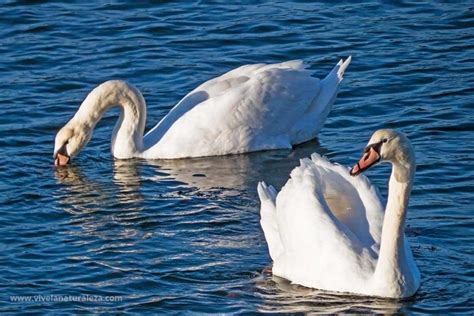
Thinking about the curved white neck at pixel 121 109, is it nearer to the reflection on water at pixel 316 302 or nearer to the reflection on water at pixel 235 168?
the reflection on water at pixel 235 168

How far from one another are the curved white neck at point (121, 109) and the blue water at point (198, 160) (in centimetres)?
29

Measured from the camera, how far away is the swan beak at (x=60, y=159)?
14.7 meters

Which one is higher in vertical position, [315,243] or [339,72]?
[339,72]

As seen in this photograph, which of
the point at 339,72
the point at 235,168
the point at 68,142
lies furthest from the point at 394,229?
the point at 339,72

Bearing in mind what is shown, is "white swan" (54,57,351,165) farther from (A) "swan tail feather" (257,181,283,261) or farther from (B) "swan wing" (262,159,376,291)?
(B) "swan wing" (262,159,376,291)

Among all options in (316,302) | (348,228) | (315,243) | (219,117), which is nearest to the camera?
(316,302)

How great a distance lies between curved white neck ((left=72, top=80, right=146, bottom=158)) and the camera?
15.0 metres

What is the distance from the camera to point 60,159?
14.7 meters

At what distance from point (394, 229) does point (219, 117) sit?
4757 mm

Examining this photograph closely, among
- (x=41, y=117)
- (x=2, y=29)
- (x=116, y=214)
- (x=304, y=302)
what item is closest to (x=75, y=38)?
(x=2, y=29)

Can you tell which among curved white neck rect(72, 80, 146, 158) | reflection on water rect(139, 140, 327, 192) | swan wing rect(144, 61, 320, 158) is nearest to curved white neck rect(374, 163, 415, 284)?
reflection on water rect(139, 140, 327, 192)

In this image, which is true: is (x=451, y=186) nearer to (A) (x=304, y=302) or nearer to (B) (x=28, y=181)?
(A) (x=304, y=302)

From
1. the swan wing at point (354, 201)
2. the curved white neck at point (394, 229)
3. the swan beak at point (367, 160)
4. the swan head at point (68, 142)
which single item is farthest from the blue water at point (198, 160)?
the swan beak at point (367, 160)

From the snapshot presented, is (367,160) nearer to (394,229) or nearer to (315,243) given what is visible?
(394,229)
